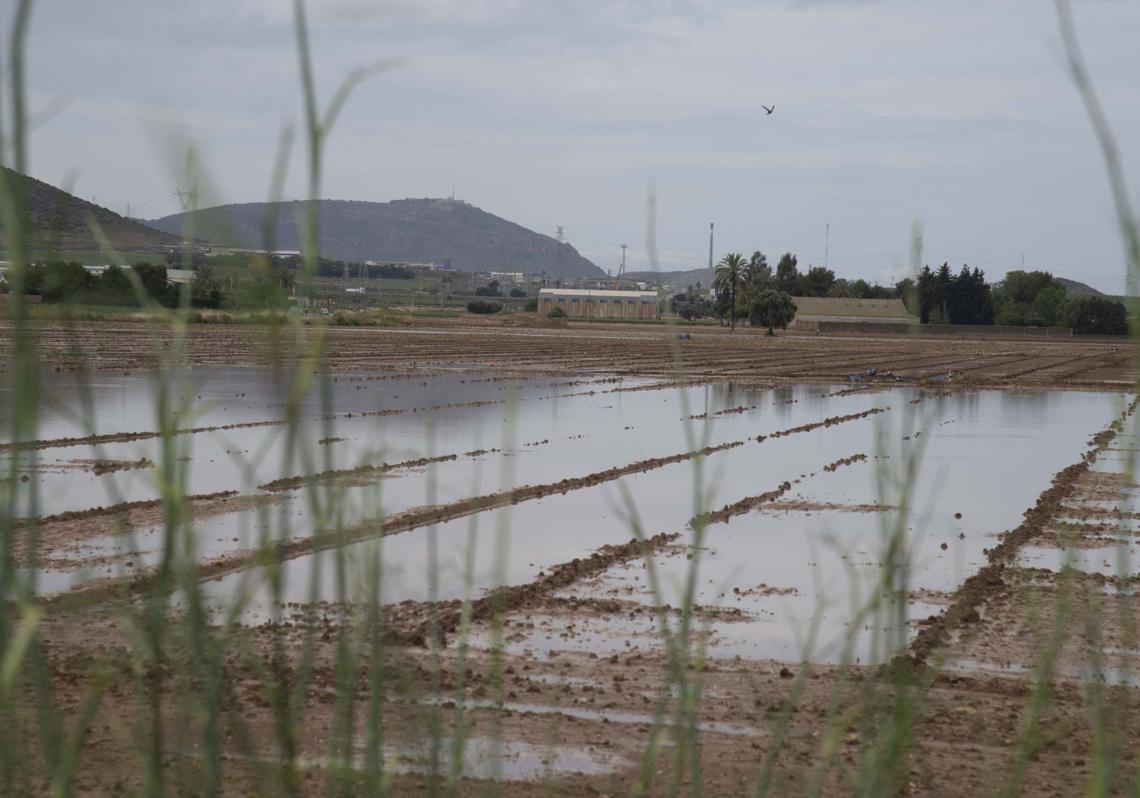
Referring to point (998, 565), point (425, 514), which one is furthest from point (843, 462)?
point (425, 514)

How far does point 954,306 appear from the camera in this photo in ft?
331

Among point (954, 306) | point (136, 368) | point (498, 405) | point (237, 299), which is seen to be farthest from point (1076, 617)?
point (954, 306)

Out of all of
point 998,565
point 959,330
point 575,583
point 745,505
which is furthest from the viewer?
point 959,330

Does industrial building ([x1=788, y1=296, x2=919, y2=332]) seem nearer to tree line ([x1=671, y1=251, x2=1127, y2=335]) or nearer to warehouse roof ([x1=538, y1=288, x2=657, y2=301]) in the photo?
tree line ([x1=671, y1=251, x2=1127, y2=335])

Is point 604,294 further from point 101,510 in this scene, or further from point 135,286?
point 135,286

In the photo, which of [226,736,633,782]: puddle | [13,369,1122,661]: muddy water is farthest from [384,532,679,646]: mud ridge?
[226,736,633,782]: puddle

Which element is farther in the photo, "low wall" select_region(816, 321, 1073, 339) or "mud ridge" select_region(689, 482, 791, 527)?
"low wall" select_region(816, 321, 1073, 339)

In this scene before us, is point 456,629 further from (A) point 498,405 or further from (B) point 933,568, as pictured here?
(A) point 498,405

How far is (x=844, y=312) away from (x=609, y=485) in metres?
101

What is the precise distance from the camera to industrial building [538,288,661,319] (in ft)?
480

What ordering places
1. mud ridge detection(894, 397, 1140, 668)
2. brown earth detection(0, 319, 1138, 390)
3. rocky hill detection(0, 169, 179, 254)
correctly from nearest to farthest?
rocky hill detection(0, 169, 179, 254)
mud ridge detection(894, 397, 1140, 668)
brown earth detection(0, 319, 1138, 390)

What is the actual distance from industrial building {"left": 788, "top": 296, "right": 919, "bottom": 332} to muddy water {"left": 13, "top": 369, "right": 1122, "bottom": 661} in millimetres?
78827

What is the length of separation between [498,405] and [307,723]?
18.0 metres

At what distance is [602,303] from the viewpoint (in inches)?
6004
